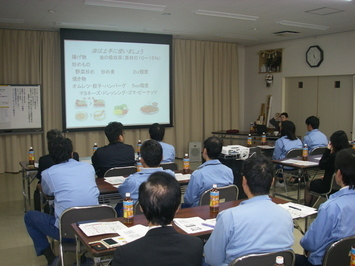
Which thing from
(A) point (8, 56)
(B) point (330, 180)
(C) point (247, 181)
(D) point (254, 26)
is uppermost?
(D) point (254, 26)

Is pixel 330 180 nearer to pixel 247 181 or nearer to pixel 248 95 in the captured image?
pixel 247 181

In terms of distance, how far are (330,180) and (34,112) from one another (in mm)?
5690

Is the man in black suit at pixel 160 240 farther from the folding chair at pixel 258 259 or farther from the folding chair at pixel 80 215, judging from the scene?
the folding chair at pixel 80 215

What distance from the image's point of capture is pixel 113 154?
4434mm

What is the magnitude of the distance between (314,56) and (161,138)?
5.16m

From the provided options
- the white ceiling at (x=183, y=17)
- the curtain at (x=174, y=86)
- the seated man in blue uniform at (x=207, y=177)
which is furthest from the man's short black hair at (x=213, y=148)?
the curtain at (x=174, y=86)

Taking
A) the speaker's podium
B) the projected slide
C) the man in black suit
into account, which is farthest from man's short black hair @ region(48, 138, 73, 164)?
the projected slide

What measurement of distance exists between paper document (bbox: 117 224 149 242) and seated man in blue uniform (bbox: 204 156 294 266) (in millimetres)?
483

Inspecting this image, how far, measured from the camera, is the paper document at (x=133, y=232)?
2.30m

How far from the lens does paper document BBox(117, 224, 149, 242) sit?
2.30 metres

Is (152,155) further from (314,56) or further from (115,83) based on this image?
(314,56)

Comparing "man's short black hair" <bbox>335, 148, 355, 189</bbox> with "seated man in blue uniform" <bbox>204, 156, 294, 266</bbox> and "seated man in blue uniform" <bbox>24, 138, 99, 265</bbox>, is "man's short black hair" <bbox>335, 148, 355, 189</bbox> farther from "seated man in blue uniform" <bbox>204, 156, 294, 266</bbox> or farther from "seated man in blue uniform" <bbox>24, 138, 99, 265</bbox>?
"seated man in blue uniform" <bbox>24, 138, 99, 265</bbox>

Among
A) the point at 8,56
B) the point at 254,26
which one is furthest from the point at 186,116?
the point at 8,56

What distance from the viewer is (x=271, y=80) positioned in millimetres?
9703
